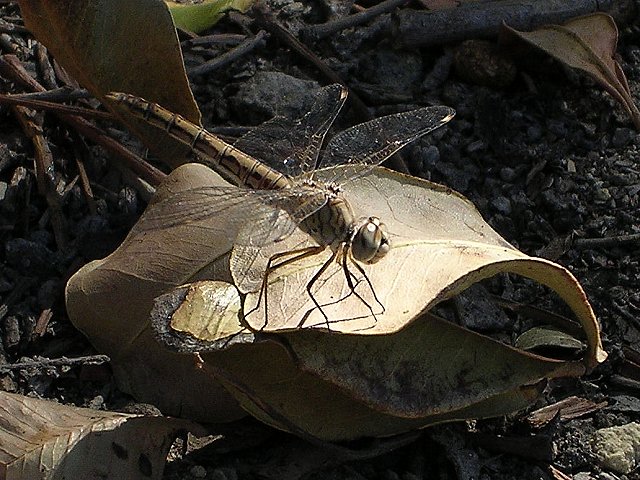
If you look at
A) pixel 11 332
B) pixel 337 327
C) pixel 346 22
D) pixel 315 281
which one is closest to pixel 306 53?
pixel 346 22

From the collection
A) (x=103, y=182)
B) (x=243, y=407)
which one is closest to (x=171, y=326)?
(x=243, y=407)

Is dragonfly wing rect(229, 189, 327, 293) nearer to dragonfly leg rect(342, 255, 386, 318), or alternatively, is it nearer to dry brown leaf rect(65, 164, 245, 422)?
dry brown leaf rect(65, 164, 245, 422)

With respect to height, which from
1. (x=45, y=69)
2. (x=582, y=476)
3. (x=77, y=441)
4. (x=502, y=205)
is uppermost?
(x=45, y=69)

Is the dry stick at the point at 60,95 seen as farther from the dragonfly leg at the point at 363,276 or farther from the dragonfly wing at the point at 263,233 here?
the dragonfly leg at the point at 363,276

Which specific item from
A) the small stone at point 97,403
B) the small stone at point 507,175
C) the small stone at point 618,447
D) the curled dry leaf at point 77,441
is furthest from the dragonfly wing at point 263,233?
the small stone at point 618,447

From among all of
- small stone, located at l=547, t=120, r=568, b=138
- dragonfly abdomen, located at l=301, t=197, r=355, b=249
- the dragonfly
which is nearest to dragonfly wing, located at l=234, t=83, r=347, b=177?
the dragonfly

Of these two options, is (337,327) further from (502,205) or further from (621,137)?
(621,137)
